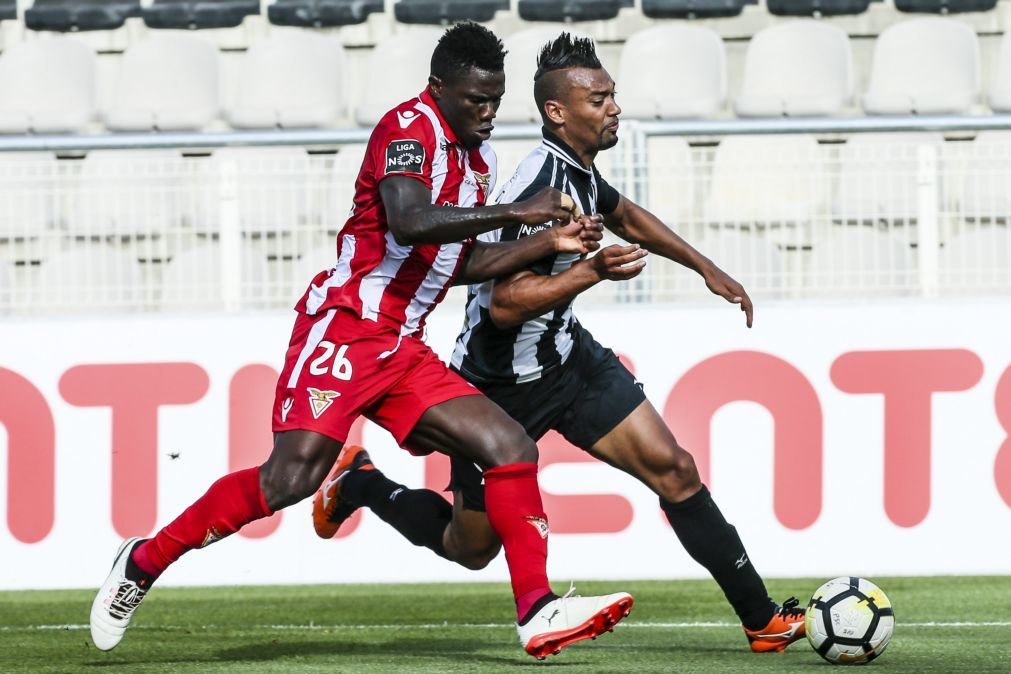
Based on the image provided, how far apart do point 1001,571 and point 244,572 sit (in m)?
3.75

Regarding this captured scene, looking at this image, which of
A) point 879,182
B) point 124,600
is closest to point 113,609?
point 124,600

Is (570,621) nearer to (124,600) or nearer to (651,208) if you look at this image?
(124,600)

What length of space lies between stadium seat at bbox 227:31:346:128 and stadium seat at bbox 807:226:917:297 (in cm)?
459

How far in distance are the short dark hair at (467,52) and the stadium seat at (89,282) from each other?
157 inches

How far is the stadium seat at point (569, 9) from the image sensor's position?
12375 millimetres

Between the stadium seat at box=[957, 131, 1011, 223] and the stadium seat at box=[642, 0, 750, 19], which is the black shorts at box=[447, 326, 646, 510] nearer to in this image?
the stadium seat at box=[957, 131, 1011, 223]

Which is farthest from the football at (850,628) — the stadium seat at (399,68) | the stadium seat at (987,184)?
the stadium seat at (399,68)

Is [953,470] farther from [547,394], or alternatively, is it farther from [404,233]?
[404,233]

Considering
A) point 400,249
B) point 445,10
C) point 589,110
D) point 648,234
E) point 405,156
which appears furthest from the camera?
point 445,10

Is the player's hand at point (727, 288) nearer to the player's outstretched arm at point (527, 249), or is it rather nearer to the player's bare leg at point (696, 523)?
the player's bare leg at point (696, 523)

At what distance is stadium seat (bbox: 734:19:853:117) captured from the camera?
11578mm

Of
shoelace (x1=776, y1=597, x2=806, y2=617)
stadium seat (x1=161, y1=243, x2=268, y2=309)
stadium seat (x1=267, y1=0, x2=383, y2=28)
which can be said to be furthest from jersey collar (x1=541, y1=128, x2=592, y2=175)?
stadium seat (x1=267, y1=0, x2=383, y2=28)

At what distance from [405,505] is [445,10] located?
7.23m

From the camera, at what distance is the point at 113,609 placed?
5.06 meters
